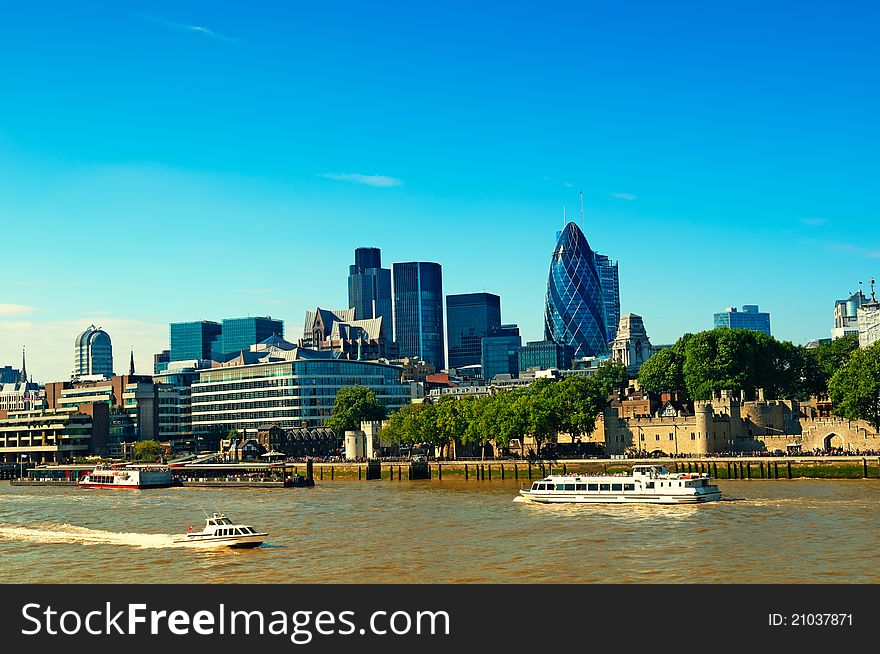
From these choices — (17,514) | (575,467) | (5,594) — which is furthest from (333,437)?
(5,594)

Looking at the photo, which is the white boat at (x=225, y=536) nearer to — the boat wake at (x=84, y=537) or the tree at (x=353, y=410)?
the boat wake at (x=84, y=537)

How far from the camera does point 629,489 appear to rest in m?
91.1

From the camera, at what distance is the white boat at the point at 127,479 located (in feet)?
452

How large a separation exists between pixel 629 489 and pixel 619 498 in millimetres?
1299

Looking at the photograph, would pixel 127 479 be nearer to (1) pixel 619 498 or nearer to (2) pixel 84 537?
(2) pixel 84 537

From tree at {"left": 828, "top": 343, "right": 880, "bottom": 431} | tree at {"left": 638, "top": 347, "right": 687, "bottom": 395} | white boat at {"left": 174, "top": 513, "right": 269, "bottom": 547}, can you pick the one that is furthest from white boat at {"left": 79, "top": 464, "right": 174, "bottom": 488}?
tree at {"left": 828, "top": 343, "right": 880, "bottom": 431}

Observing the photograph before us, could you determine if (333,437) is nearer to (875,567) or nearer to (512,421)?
(512,421)

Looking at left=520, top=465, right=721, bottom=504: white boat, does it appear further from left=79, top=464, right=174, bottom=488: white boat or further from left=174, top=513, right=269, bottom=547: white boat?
left=79, top=464, right=174, bottom=488: white boat

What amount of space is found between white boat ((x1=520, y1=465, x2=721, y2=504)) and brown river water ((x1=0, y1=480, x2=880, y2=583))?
1.72m

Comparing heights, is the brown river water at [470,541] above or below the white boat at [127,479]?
below

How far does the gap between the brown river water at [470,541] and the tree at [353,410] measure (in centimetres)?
8637

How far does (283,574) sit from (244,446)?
5409 inches

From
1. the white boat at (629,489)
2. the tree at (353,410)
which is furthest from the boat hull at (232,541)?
the tree at (353,410)

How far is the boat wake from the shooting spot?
67.8 metres
